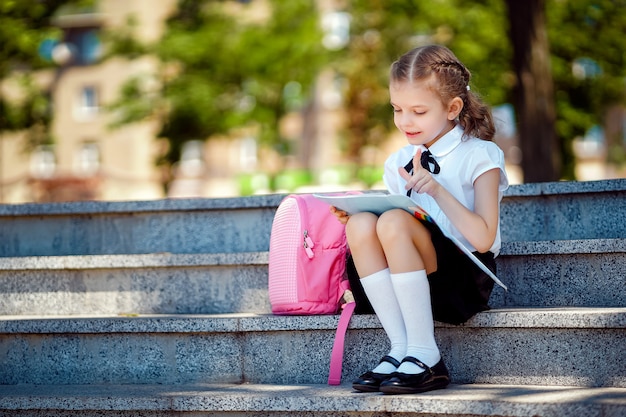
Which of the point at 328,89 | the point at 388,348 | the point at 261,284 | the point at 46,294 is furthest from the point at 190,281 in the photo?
the point at 328,89

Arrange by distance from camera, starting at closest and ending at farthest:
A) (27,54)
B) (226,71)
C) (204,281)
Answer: (204,281) → (27,54) → (226,71)

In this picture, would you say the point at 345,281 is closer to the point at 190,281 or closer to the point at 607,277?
the point at 190,281

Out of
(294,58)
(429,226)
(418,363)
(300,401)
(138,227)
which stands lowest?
(300,401)

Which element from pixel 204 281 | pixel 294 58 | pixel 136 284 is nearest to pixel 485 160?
pixel 204 281

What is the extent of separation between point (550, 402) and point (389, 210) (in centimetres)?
87

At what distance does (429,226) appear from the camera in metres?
3.17

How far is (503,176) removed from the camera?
3318mm

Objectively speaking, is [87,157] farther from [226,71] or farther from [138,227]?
[138,227]

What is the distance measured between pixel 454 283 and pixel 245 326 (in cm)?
82

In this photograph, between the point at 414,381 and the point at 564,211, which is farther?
the point at 564,211

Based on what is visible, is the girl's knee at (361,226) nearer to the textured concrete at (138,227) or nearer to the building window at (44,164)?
the textured concrete at (138,227)

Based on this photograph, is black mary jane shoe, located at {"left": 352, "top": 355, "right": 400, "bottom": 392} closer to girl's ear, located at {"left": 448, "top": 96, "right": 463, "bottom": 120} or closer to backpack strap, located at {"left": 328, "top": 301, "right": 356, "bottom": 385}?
backpack strap, located at {"left": 328, "top": 301, "right": 356, "bottom": 385}

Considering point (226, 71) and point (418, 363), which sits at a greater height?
point (226, 71)

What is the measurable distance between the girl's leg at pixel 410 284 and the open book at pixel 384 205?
1.7 inches
